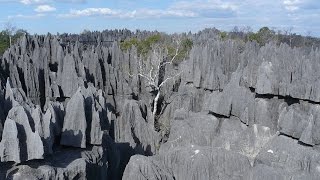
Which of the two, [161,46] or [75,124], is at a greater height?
[161,46]

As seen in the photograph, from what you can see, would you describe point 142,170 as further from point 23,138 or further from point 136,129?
point 136,129

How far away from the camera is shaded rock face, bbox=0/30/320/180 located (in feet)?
37.5

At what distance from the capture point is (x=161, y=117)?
24.4 meters

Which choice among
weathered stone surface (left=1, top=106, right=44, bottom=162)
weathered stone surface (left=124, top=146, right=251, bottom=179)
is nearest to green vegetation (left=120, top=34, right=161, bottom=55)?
weathered stone surface (left=124, top=146, right=251, bottom=179)

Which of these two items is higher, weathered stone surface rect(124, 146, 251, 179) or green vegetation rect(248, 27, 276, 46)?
green vegetation rect(248, 27, 276, 46)

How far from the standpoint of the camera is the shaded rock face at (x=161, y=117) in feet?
37.5

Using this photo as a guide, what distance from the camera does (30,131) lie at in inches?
419

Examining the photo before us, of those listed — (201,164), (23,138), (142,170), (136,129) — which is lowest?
(136,129)

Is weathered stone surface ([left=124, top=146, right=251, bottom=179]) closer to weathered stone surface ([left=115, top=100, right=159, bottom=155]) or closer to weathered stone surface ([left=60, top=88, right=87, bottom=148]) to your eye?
weathered stone surface ([left=60, top=88, right=87, bottom=148])

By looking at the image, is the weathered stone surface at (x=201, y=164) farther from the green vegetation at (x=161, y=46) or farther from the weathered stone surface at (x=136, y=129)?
the green vegetation at (x=161, y=46)

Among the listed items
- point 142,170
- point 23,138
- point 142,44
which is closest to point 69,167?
point 23,138

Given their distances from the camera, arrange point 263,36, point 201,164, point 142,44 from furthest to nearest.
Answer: point 263,36 → point 142,44 → point 201,164

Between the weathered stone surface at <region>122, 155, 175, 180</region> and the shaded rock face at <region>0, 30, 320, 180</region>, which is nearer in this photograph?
the shaded rock face at <region>0, 30, 320, 180</region>

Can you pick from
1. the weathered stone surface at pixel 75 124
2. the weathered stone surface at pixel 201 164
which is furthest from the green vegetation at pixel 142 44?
the weathered stone surface at pixel 75 124
